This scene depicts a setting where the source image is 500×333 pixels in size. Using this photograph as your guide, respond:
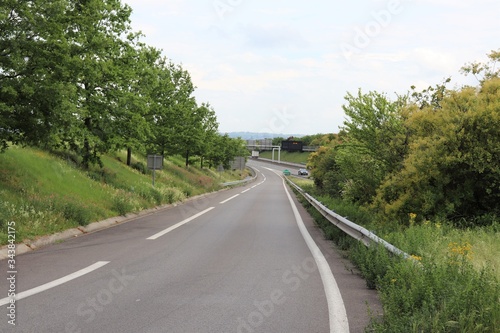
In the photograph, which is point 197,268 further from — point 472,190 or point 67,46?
point 67,46

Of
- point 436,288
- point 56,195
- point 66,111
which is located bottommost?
point 56,195

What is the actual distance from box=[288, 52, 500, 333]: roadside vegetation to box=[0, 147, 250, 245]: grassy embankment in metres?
6.76

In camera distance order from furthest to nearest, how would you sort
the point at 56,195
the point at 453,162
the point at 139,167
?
the point at 139,167 < the point at 56,195 < the point at 453,162

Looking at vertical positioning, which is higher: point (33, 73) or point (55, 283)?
point (33, 73)

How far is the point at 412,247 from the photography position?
630cm

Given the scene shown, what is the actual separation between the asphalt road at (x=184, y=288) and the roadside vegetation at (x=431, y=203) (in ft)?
1.94

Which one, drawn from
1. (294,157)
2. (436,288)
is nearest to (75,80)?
(436,288)

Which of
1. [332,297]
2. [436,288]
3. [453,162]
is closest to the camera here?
[436,288]

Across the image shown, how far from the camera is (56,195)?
11.9 m

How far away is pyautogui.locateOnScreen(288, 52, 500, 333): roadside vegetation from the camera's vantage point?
12.8 ft

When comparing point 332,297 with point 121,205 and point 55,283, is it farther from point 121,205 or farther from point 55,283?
point 121,205

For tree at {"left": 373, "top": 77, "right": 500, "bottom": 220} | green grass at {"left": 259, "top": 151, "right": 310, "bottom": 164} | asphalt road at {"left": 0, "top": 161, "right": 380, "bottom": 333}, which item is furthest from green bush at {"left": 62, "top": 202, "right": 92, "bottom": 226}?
green grass at {"left": 259, "top": 151, "right": 310, "bottom": 164}

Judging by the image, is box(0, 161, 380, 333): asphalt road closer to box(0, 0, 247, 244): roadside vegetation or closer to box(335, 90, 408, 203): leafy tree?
box(0, 0, 247, 244): roadside vegetation

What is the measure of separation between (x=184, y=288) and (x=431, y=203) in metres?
6.27
